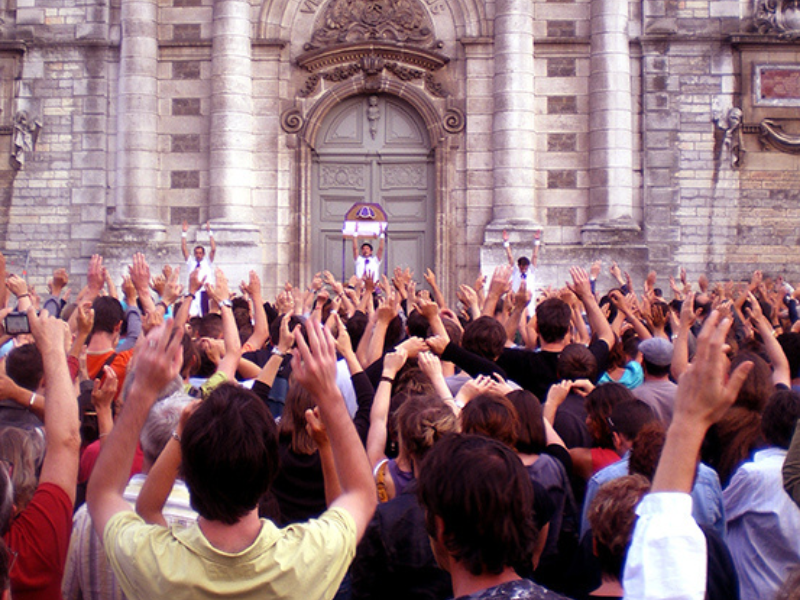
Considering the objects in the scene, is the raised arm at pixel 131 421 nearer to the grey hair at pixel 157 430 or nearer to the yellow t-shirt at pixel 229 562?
the yellow t-shirt at pixel 229 562

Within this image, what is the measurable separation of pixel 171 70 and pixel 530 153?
640cm

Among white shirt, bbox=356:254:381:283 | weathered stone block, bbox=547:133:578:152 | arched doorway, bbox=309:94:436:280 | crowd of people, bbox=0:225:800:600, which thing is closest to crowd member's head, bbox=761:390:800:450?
crowd of people, bbox=0:225:800:600

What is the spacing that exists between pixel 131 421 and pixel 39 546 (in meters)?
0.61

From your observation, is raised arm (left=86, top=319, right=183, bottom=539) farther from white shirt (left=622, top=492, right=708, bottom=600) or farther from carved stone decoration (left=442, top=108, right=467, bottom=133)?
carved stone decoration (left=442, top=108, right=467, bottom=133)

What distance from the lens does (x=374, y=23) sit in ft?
53.8

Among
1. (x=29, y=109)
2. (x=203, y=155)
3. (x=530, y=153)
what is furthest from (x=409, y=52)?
(x=29, y=109)

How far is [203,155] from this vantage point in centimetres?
1638

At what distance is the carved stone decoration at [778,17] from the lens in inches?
632

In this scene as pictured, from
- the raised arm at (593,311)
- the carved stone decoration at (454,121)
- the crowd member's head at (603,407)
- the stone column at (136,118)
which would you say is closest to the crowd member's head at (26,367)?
the crowd member's head at (603,407)

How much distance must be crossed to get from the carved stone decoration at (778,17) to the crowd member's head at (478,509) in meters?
15.7

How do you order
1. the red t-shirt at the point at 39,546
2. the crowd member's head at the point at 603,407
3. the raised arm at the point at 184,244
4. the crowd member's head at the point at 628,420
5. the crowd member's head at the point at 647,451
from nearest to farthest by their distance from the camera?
the red t-shirt at the point at 39,546
the crowd member's head at the point at 647,451
the crowd member's head at the point at 628,420
the crowd member's head at the point at 603,407
the raised arm at the point at 184,244

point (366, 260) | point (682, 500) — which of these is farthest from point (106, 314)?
point (366, 260)

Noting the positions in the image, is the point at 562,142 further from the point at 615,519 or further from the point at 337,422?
the point at 337,422

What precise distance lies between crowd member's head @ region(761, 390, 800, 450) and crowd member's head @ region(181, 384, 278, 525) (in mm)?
2244
